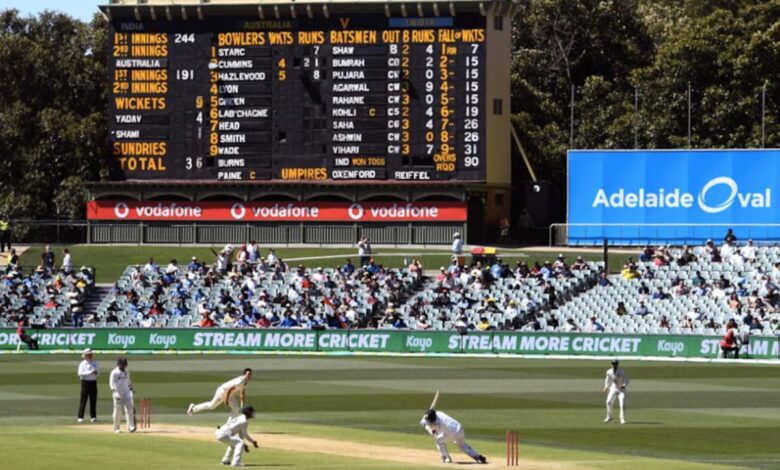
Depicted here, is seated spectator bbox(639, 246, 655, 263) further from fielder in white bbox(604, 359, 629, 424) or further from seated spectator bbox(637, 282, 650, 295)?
fielder in white bbox(604, 359, 629, 424)

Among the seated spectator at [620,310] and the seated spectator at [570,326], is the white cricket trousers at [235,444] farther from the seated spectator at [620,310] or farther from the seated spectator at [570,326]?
the seated spectator at [620,310]

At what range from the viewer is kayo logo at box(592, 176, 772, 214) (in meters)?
66.2

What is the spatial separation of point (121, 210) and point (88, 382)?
113 feet

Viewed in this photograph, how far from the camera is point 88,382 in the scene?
36.9 m

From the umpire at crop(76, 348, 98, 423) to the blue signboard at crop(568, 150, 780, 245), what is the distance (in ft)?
111

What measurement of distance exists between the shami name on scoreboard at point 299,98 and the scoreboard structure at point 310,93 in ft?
0.13

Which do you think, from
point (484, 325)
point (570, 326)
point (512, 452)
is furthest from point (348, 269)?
point (512, 452)

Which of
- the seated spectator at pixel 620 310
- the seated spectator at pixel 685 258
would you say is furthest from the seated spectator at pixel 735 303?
the seated spectator at pixel 685 258

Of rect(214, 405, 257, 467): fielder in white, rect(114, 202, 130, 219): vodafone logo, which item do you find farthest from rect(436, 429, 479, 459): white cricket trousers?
rect(114, 202, 130, 219): vodafone logo

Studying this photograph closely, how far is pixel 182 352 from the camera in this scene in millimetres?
60812

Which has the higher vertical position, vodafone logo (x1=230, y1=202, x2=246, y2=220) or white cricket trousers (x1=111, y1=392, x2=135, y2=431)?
vodafone logo (x1=230, y1=202, x2=246, y2=220)

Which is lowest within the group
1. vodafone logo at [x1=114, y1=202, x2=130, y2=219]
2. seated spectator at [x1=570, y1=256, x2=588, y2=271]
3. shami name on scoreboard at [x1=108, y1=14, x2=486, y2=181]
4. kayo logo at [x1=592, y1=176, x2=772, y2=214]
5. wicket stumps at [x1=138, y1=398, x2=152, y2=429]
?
wicket stumps at [x1=138, y1=398, x2=152, y2=429]

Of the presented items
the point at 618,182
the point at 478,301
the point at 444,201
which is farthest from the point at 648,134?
the point at 478,301

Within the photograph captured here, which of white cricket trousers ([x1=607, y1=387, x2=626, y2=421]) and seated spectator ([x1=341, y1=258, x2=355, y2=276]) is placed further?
seated spectator ([x1=341, y1=258, x2=355, y2=276])
